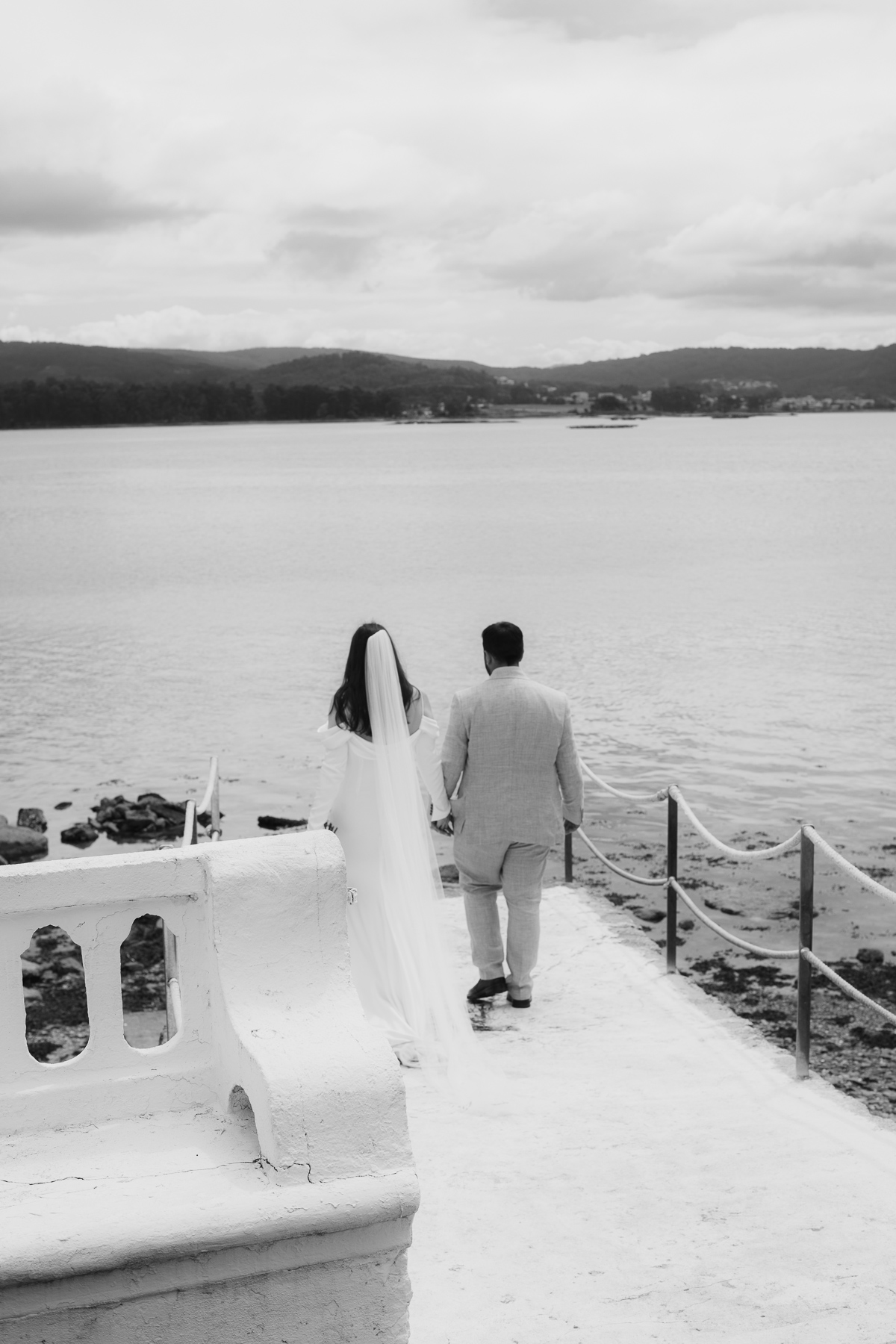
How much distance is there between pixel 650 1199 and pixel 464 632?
92.2ft

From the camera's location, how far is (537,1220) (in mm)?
4414

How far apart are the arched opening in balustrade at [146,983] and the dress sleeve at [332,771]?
2086 millimetres

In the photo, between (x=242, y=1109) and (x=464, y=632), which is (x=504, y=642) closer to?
(x=242, y=1109)

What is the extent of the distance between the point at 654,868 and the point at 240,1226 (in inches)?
440

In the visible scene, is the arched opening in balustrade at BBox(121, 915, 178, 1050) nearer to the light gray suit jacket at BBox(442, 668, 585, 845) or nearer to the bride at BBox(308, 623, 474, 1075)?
the bride at BBox(308, 623, 474, 1075)

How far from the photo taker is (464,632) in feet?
107

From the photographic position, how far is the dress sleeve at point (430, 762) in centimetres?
638

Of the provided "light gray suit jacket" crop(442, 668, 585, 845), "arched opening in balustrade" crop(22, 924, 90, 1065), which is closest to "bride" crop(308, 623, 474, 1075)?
"light gray suit jacket" crop(442, 668, 585, 845)

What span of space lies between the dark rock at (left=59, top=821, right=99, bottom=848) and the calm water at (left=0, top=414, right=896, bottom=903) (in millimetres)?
176

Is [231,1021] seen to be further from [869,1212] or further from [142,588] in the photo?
[142,588]

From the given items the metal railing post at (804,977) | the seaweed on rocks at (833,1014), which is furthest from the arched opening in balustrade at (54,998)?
the metal railing post at (804,977)

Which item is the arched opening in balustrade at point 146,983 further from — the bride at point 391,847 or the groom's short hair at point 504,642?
the groom's short hair at point 504,642

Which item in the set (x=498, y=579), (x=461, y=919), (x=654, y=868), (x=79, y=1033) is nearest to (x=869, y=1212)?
(x=461, y=919)

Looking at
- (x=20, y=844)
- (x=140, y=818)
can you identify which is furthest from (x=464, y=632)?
(x=20, y=844)
